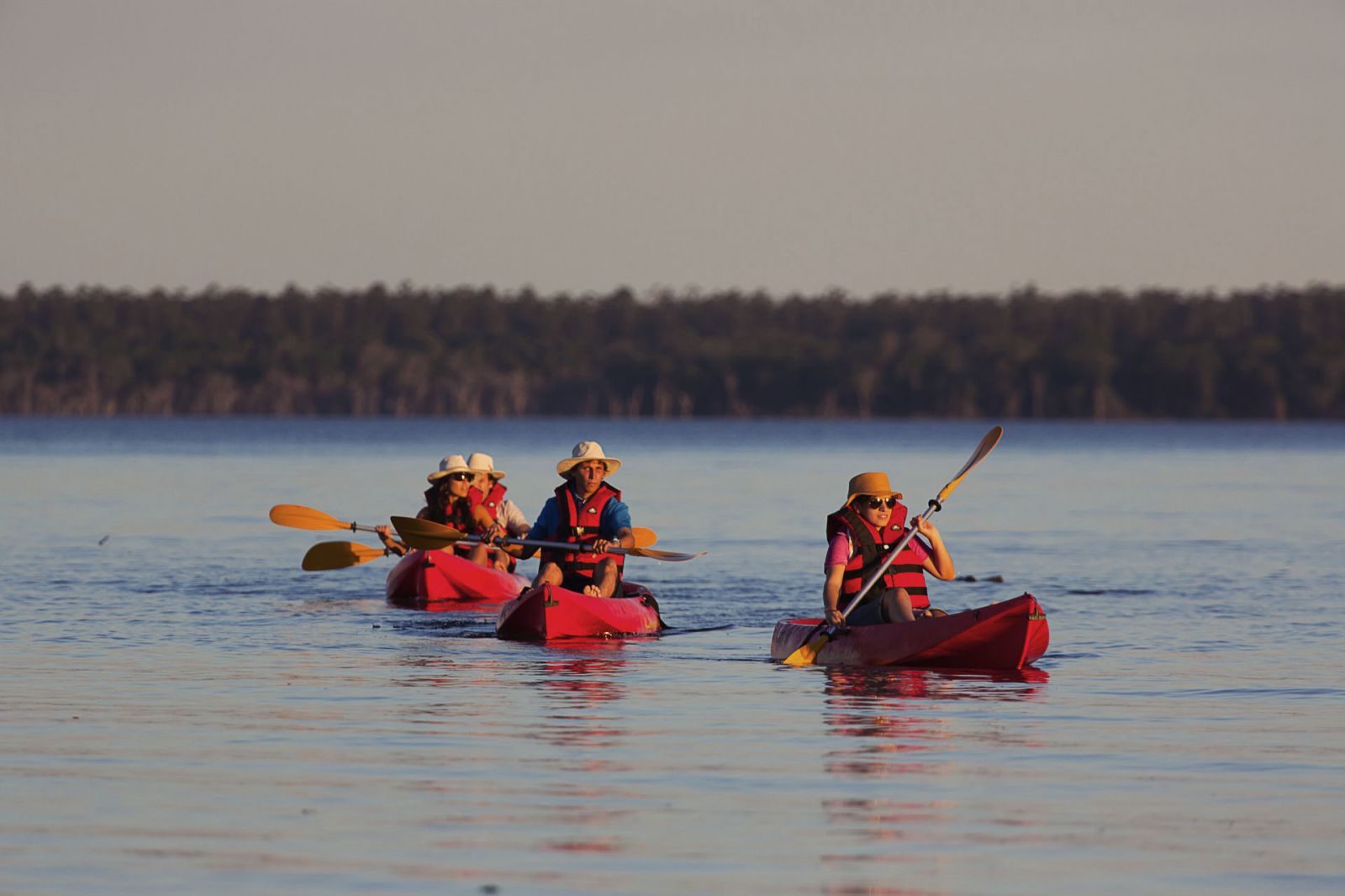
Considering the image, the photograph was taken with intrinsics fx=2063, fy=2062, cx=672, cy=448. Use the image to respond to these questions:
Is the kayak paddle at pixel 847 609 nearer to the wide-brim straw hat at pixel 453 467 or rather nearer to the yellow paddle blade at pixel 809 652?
the yellow paddle blade at pixel 809 652

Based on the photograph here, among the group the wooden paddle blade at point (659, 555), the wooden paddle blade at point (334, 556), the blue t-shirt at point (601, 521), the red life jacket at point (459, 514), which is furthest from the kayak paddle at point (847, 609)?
the wooden paddle blade at point (334, 556)

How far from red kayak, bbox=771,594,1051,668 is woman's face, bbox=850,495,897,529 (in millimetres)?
697

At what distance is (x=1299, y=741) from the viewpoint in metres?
10.9

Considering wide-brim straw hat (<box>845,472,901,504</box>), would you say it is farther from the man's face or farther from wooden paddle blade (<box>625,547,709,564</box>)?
wooden paddle blade (<box>625,547,709,564</box>)

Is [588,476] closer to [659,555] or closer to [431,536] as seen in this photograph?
[659,555]

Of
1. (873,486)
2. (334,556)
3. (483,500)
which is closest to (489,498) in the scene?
(483,500)

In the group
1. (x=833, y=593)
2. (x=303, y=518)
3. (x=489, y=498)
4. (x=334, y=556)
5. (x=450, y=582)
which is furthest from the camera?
(x=334, y=556)

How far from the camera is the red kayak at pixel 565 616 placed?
15680 mm

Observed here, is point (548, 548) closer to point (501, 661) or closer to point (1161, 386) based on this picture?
point (501, 661)

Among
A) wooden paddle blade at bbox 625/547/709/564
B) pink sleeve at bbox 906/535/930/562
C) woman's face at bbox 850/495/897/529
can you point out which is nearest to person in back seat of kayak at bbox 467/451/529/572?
wooden paddle blade at bbox 625/547/709/564

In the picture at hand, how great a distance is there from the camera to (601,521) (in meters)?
16.3

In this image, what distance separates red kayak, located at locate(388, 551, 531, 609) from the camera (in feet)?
63.4

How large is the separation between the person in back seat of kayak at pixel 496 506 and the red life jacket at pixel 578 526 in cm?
Result: 171

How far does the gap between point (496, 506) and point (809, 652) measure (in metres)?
5.92
